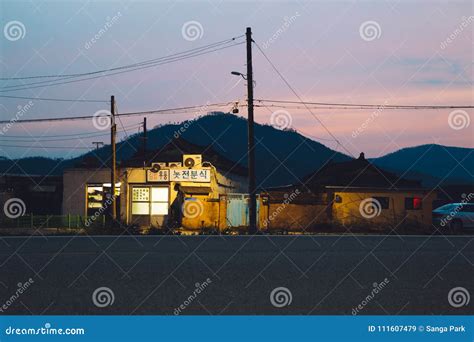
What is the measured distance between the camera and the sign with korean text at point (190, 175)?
1542 inches

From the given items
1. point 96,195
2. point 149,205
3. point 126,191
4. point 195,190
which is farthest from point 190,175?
point 96,195

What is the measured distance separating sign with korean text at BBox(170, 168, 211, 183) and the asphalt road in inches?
765

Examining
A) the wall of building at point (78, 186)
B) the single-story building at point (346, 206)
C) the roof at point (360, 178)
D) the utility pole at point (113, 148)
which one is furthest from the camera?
the roof at point (360, 178)

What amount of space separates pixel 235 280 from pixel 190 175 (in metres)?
26.9

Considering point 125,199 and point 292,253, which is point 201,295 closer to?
point 292,253

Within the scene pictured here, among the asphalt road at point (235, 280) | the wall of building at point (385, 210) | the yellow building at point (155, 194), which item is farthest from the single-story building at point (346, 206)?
the asphalt road at point (235, 280)

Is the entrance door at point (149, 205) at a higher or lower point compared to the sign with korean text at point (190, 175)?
lower

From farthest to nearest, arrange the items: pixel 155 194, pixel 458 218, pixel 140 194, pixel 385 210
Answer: pixel 140 194
pixel 155 194
pixel 385 210
pixel 458 218

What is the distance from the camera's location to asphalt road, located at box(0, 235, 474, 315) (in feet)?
31.8

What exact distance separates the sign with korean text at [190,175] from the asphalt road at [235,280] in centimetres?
1943

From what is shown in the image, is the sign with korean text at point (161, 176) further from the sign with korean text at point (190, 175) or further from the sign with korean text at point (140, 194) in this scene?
the sign with korean text at point (140, 194)

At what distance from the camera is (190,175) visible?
1544 inches

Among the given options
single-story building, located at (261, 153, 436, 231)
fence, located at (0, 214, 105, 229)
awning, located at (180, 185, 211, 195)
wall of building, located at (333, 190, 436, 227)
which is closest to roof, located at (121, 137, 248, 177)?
awning, located at (180, 185, 211, 195)

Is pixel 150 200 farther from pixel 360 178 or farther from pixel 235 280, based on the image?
pixel 235 280
